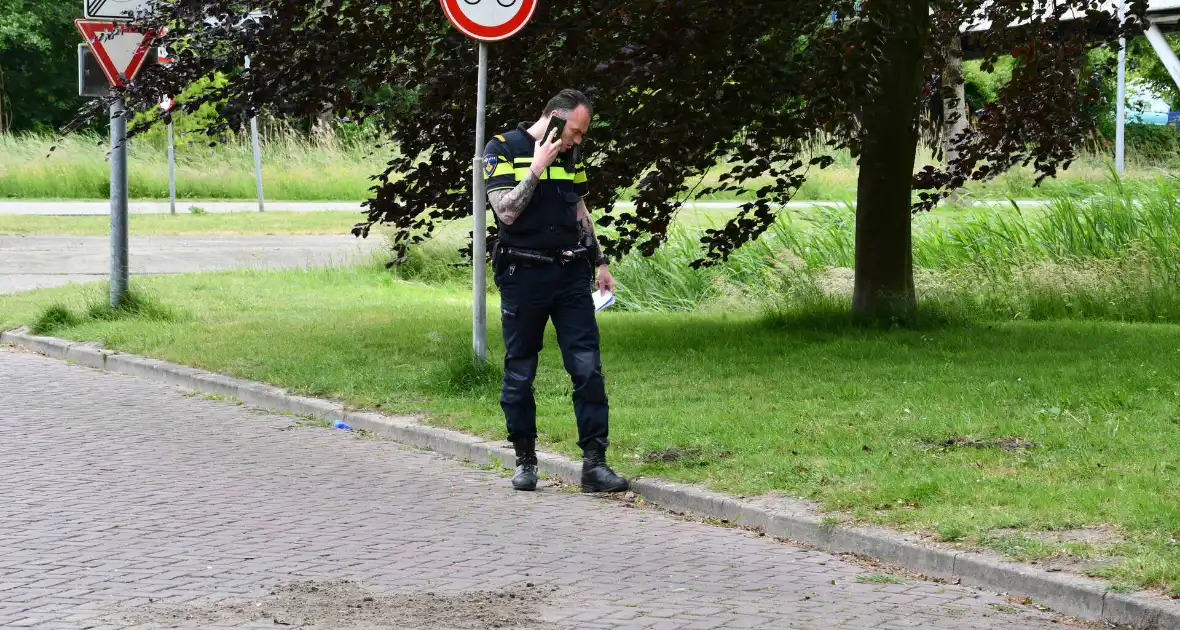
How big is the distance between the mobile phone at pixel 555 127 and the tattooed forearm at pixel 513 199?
20cm

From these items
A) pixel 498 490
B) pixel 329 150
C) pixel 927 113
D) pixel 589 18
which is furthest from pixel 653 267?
pixel 329 150

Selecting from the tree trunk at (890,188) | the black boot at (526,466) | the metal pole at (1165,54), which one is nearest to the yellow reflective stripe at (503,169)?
the black boot at (526,466)

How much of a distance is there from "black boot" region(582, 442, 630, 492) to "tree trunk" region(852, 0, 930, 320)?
5.64 meters

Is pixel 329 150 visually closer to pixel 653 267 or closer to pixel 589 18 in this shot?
pixel 653 267

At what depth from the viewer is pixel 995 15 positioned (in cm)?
1351

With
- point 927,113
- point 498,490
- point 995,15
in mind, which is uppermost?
point 995,15

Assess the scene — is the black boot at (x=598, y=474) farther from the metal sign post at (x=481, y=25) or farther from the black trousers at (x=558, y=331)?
the metal sign post at (x=481, y=25)

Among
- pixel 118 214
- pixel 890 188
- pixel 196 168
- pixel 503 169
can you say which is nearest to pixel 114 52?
pixel 118 214

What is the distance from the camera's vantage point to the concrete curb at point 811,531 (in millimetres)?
5371

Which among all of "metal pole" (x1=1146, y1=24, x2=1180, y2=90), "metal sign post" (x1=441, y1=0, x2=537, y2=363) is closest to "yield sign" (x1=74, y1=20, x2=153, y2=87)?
"metal sign post" (x1=441, y1=0, x2=537, y2=363)

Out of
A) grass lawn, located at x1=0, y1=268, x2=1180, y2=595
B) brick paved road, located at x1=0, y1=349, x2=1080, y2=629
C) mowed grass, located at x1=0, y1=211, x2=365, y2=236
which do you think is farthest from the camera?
mowed grass, located at x1=0, y1=211, x2=365, y2=236

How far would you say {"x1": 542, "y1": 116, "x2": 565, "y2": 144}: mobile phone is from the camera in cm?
764

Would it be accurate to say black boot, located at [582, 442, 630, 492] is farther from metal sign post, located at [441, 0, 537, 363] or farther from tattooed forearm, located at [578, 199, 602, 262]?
metal sign post, located at [441, 0, 537, 363]

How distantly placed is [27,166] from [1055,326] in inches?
1215
